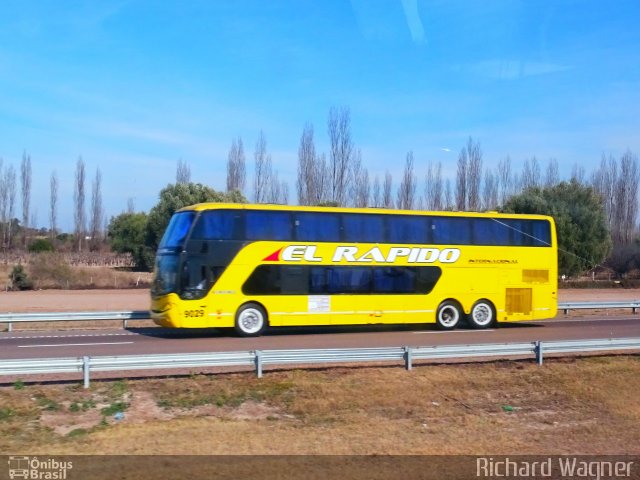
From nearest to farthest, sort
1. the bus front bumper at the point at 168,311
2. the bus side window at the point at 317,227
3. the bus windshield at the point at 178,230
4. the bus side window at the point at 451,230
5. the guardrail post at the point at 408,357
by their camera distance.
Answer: the guardrail post at the point at 408,357, the bus front bumper at the point at 168,311, the bus windshield at the point at 178,230, the bus side window at the point at 317,227, the bus side window at the point at 451,230

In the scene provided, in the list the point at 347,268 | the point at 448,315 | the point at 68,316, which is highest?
the point at 347,268

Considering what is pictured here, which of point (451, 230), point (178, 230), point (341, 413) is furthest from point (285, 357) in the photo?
point (451, 230)

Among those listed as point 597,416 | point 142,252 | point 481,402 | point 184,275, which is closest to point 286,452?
point 481,402

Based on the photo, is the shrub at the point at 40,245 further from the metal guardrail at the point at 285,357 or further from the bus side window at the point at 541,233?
the metal guardrail at the point at 285,357

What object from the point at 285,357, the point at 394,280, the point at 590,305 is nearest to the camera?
the point at 285,357

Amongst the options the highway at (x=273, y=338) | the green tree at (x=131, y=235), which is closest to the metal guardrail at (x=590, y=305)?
the highway at (x=273, y=338)

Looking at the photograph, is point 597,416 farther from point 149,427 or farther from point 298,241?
point 298,241

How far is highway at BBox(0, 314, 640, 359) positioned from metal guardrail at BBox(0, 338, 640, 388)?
3.92 m

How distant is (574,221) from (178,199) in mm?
27543

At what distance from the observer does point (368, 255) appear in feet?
73.3

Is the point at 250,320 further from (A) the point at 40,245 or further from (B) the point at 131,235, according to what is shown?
(A) the point at 40,245

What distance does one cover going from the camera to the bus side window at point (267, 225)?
69.0 feet

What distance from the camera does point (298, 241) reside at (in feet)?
70.9

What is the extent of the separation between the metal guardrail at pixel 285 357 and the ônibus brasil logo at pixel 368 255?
6796 mm
